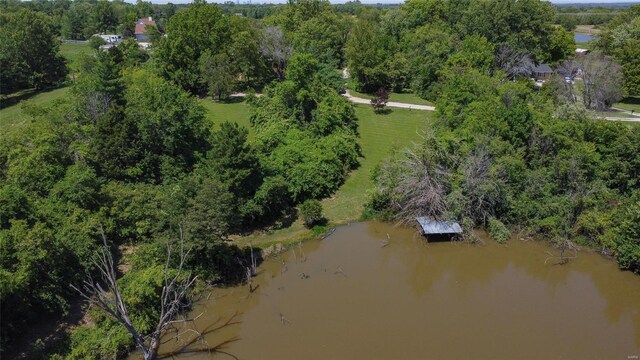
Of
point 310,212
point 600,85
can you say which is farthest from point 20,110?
point 600,85

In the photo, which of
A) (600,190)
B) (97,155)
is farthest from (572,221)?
(97,155)

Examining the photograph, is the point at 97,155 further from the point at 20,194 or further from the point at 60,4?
the point at 60,4

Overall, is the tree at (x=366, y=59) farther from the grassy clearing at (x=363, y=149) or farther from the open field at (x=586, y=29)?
the open field at (x=586, y=29)

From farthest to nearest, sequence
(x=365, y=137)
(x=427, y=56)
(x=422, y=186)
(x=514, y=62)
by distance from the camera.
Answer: (x=514, y=62) < (x=427, y=56) < (x=365, y=137) < (x=422, y=186)

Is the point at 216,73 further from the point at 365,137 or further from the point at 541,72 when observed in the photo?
the point at 541,72

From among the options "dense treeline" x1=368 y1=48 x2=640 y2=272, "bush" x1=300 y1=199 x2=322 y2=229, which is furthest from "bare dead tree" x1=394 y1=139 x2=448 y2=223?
"bush" x1=300 y1=199 x2=322 y2=229

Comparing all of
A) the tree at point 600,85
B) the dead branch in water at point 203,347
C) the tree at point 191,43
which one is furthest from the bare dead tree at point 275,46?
the dead branch in water at point 203,347
